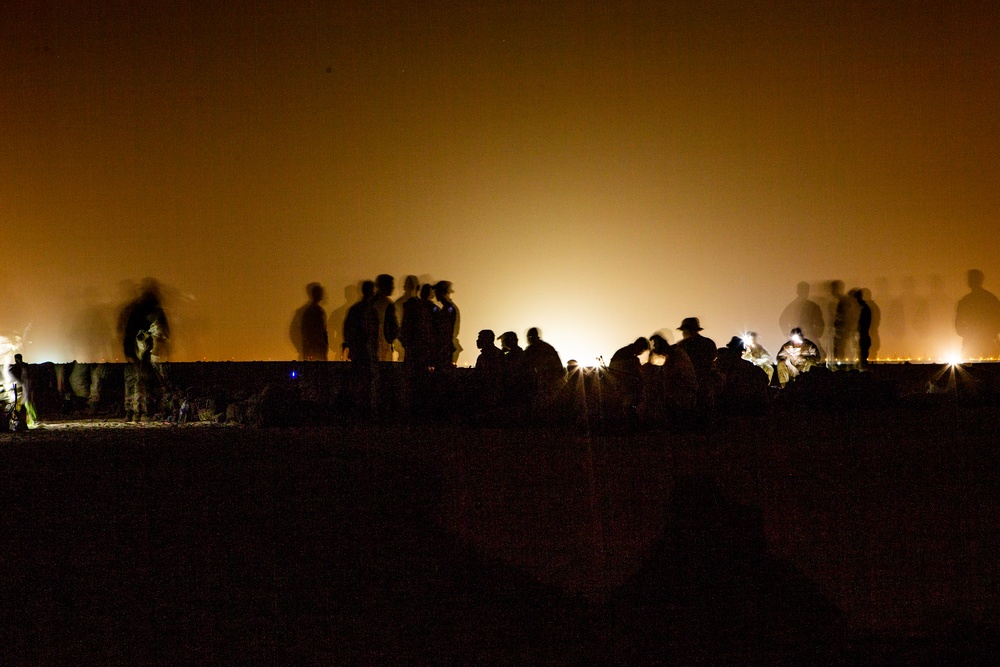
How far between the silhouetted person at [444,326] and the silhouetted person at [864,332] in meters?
5.20

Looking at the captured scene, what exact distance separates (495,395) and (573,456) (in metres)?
2.70

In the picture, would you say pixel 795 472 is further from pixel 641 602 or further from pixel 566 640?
pixel 566 640

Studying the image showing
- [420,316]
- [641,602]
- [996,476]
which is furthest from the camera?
[420,316]

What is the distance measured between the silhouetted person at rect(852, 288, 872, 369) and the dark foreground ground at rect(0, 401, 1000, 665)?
4.91 meters

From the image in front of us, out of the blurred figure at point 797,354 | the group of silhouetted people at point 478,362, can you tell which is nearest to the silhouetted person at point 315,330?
the group of silhouetted people at point 478,362

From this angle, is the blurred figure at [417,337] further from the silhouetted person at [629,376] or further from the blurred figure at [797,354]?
the blurred figure at [797,354]

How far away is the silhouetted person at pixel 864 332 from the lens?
11305 millimetres

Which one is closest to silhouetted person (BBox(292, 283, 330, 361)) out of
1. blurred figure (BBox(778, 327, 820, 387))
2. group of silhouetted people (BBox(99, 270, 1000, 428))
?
group of silhouetted people (BBox(99, 270, 1000, 428))

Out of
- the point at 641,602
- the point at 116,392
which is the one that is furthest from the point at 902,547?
the point at 116,392

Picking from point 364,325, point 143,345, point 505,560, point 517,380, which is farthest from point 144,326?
point 505,560

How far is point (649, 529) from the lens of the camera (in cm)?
426

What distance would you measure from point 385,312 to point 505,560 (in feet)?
19.5

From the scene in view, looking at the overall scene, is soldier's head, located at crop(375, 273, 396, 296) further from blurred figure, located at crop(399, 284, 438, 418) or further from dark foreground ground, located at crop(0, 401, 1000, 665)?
dark foreground ground, located at crop(0, 401, 1000, 665)

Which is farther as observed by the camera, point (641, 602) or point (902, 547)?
point (902, 547)
